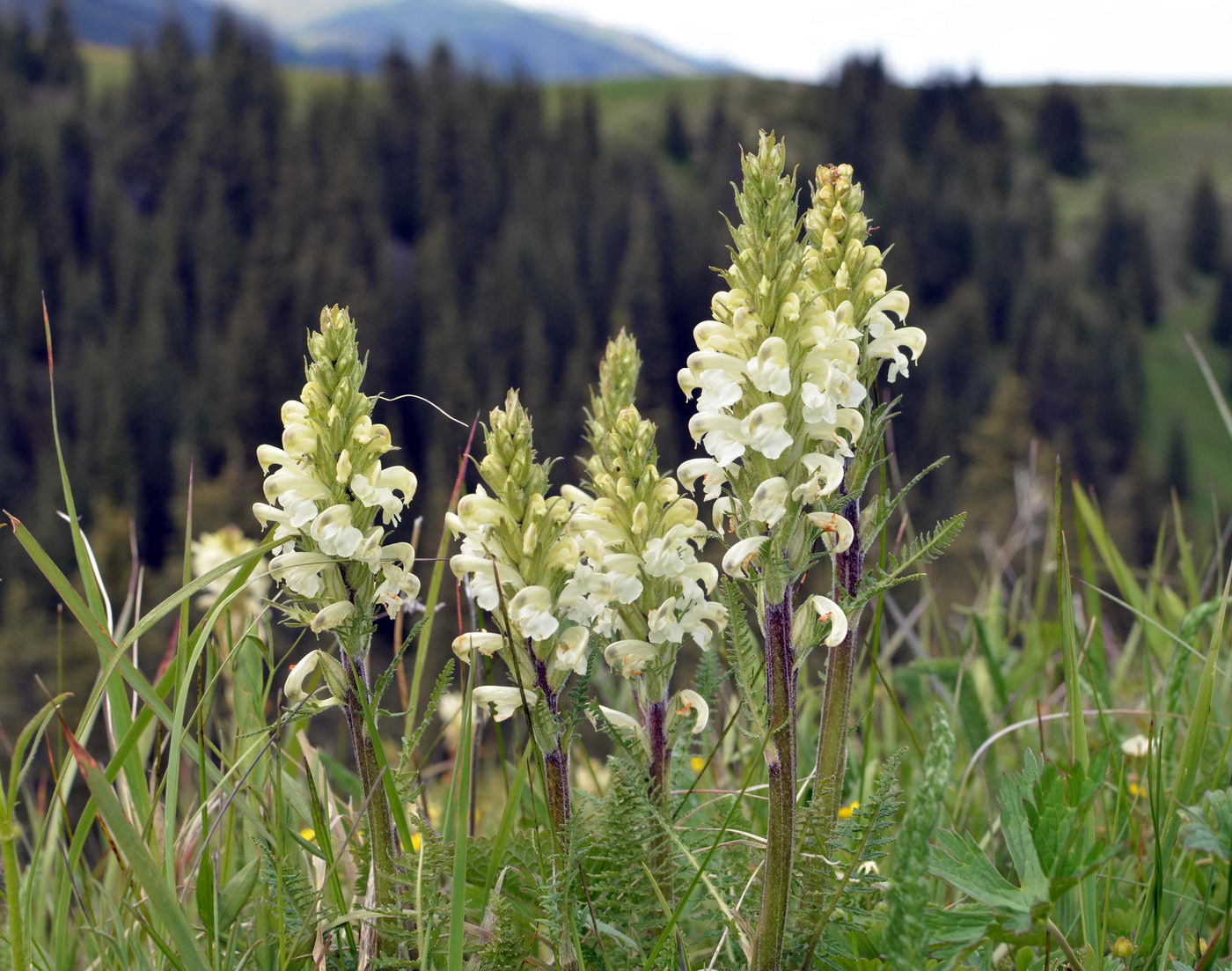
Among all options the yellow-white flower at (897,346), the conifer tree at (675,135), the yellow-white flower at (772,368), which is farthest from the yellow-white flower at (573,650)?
the conifer tree at (675,135)

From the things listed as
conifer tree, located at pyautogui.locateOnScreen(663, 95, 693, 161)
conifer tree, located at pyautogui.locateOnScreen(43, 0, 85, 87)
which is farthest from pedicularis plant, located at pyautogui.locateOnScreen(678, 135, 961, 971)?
conifer tree, located at pyautogui.locateOnScreen(663, 95, 693, 161)

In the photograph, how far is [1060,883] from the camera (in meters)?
1.73

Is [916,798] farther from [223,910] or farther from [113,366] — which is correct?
[113,366]

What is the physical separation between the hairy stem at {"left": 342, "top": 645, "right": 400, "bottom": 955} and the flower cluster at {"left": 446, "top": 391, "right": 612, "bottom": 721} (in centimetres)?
23

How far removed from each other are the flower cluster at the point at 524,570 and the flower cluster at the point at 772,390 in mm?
284

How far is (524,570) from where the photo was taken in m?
2.10

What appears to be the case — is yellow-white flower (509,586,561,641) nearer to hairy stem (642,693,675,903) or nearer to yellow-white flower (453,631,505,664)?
yellow-white flower (453,631,505,664)

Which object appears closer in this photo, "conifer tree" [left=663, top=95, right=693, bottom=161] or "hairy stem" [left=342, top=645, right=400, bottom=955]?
"hairy stem" [left=342, top=645, right=400, bottom=955]

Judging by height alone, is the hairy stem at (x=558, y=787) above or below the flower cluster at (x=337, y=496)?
below

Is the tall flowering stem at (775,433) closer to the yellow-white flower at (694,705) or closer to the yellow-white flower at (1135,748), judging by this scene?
the yellow-white flower at (694,705)

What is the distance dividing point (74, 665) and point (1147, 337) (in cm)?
14525

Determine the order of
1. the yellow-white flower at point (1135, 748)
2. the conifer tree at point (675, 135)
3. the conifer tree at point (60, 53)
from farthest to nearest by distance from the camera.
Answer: the conifer tree at point (675, 135) → the conifer tree at point (60, 53) → the yellow-white flower at point (1135, 748)

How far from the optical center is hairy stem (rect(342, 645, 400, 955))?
86.8 inches

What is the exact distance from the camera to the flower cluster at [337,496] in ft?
6.93
